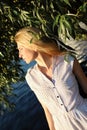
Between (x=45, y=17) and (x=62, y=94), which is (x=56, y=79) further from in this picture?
(x=45, y=17)

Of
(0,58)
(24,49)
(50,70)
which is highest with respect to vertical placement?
(24,49)

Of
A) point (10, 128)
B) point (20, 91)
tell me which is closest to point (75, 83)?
point (10, 128)

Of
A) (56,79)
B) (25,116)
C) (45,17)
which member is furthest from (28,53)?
(25,116)

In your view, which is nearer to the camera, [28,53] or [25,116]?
[28,53]

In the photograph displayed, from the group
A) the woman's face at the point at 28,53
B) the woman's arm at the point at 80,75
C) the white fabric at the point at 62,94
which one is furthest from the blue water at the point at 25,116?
the woman's face at the point at 28,53

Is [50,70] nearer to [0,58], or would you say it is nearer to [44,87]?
[44,87]

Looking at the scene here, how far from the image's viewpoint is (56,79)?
489 centimetres

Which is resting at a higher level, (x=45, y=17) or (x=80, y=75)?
(x=45, y=17)

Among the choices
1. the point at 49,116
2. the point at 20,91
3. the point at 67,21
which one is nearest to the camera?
the point at 67,21

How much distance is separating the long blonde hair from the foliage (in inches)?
7.3

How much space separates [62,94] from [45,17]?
3.95 ft

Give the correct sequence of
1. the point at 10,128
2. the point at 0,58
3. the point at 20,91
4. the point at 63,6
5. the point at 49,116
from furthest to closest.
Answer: the point at 20,91 → the point at 10,128 → the point at 0,58 → the point at 63,6 → the point at 49,116

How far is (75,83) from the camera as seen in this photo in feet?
15.9

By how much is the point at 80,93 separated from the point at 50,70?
17.4 inches
